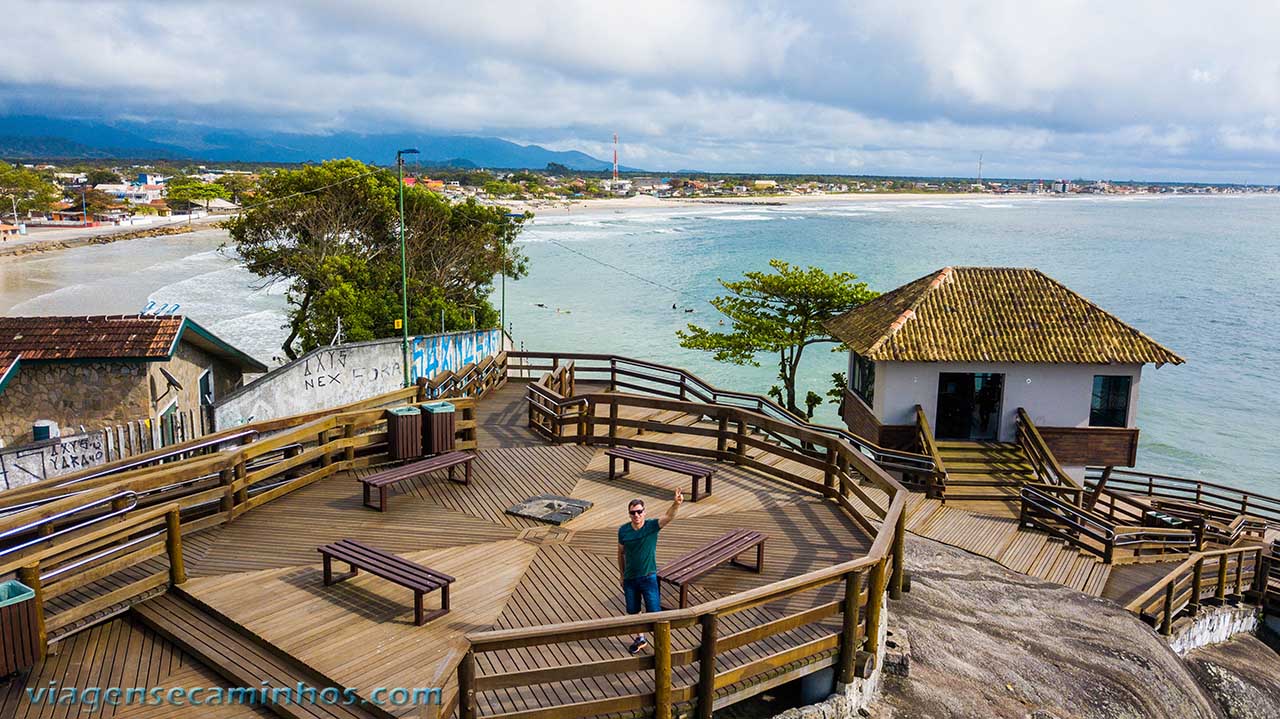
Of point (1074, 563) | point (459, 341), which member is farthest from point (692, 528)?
point (459, 341)

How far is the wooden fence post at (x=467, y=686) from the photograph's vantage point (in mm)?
6211

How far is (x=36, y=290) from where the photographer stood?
5925 centimetres

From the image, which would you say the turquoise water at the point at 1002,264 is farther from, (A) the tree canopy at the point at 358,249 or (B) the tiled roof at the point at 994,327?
(B) the tiled roof at the point at 994,327

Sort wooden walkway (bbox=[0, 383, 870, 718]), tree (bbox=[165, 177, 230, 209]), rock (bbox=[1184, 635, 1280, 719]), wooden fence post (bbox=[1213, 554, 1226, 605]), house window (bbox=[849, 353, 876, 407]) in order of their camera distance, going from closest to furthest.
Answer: wooden walkway (bbox=[0, 383, 870, 718])
rock (bbox=[1184, 635, 1280, 719])
wooden fence post (bbox=[1213, 554, 1226, 605])
house window (bbox=[849, 353, 876, 407])
tree (bbox=[165, 177, 230, 209])

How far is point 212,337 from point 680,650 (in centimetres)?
1314

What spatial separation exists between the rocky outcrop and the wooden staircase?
17.1 ft

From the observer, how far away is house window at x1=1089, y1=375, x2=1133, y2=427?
20.7 m

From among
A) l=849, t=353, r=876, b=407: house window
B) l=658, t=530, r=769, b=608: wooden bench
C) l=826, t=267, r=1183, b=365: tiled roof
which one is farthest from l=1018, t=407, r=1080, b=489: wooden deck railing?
l=658, t=530, r=769, b=608: wooden bench

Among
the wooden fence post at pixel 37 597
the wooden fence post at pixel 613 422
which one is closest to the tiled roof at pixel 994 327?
the wooden fence post at pixel 613 422

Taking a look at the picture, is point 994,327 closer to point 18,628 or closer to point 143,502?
point 143,502

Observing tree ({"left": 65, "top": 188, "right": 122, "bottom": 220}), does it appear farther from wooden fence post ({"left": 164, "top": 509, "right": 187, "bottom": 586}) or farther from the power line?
wooden fence post ({"left": 164, "top": 509, "right": 187, "bottom": 586})

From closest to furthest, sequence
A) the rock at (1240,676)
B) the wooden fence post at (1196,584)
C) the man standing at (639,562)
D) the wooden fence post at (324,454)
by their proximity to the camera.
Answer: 1. the man standing at (639,562)
2. the wooden fence post at (324,454)
3. the rock at (1240,676)
4. the wooden fence post at (1196,584)

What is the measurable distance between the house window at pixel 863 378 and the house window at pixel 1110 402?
Answer: 513cm

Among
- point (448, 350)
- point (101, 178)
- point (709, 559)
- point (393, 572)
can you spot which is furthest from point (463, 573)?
point (101, 178)
